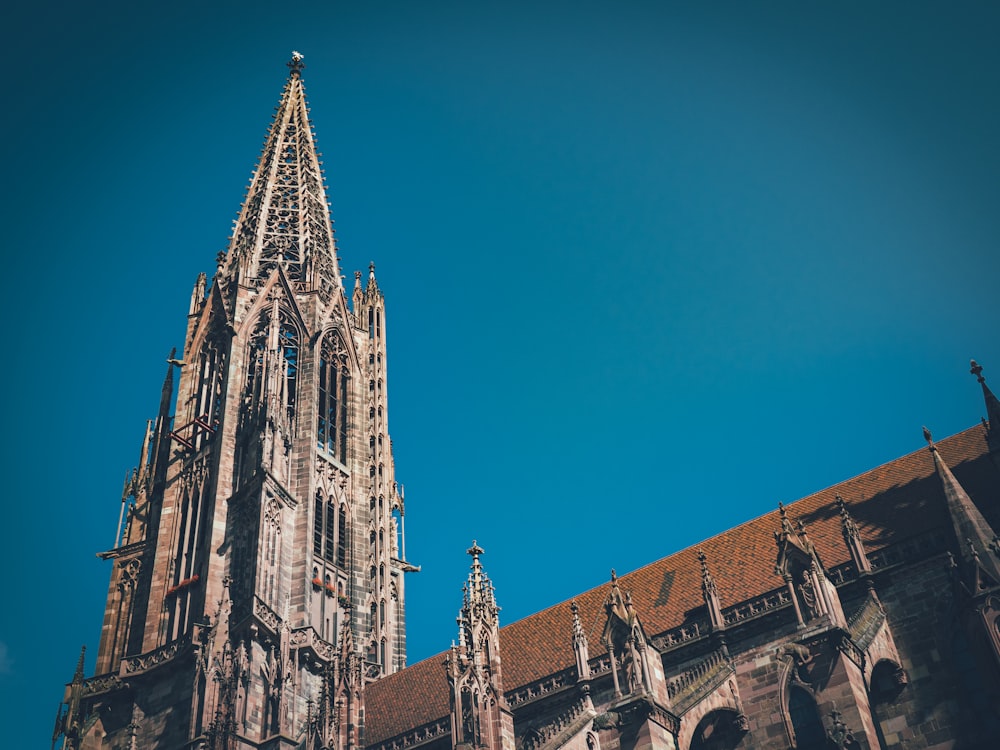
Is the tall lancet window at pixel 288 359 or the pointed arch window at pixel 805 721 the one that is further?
the tall lancet window at pixel 288 359

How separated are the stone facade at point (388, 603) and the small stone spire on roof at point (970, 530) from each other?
5cm

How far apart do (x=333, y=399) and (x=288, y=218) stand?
9153mm

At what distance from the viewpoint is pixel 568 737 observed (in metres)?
22.6

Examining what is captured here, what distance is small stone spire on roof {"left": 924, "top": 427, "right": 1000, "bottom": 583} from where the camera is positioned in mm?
21438

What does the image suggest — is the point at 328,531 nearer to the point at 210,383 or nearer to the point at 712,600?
the point at 210,383

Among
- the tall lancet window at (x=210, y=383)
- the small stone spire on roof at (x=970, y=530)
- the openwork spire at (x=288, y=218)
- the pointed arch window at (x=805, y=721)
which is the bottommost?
the pointed arch window at (x=805, y=721)

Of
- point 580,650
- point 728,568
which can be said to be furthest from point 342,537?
point 728,568

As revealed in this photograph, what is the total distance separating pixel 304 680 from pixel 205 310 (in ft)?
49.0

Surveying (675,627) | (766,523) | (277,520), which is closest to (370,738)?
(277,520)

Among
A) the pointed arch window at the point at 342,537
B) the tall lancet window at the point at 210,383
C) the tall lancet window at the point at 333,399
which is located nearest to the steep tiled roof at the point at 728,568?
the pointed arch window at the point at 342,537

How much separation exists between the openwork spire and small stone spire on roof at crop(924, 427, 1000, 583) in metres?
24.3

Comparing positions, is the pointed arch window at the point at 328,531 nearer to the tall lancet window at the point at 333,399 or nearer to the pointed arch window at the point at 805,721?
the tall lancet window at the point at 333,399

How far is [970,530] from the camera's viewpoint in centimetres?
2225

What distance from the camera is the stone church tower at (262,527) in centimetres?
2888
